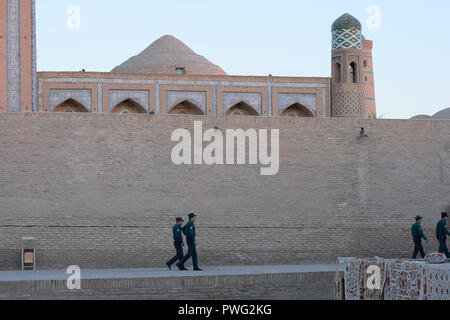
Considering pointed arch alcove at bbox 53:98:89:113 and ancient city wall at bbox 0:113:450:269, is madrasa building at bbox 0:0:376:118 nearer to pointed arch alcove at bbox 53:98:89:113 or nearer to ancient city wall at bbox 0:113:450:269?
pointed arch alcove at bbox 53:98:89:113

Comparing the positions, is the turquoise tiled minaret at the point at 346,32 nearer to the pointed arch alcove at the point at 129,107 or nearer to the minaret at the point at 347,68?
the minaret at the point at 347,68

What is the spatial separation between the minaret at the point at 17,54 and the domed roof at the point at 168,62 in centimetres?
962

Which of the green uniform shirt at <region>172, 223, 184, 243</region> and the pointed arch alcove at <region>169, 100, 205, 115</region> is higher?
the pointed arch alcove at <region>169, 100, 205, 115</region>

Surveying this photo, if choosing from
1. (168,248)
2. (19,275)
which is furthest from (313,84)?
(19,275)

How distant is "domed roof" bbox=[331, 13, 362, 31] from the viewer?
2075cm

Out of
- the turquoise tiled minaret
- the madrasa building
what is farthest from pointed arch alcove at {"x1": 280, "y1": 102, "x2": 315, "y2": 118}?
the turquoise tiled minaret

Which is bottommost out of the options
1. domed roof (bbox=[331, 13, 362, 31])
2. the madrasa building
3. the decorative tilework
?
the madrasa building

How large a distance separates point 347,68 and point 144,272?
1151 centimetres

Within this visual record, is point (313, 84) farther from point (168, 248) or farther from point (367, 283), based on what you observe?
point (367, 283)

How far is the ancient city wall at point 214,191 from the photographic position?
488 inches

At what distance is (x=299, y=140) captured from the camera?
13.5 metres

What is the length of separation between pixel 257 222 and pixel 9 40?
7.03m

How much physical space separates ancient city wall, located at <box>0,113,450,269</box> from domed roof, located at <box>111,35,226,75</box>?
13552 mm

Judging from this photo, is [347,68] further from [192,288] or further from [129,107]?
[192,288]
